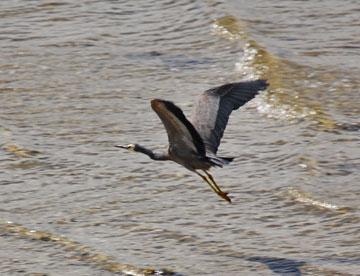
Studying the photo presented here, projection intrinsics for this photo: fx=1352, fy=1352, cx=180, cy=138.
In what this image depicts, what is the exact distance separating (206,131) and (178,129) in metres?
0.38

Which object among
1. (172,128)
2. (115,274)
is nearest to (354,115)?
(172,128)

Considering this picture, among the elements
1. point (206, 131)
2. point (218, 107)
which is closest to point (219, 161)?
point (206, 131)

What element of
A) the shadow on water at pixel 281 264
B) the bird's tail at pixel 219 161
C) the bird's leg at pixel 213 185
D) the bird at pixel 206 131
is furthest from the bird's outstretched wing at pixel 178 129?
the shadow on water at pixel 281 264

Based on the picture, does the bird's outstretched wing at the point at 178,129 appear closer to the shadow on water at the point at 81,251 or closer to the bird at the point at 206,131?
the bird at the point at 206,131

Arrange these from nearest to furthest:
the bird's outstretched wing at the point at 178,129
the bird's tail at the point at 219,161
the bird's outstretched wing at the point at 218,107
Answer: the bird's outstretched wing at the point at 178,129 → the bird's tail at the point at 219,161 → the bird's outstretched wing at the point at 218,107

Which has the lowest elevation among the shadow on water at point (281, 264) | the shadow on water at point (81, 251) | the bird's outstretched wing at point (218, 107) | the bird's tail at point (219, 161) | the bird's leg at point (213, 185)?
the shadow on water at point (81, 251)

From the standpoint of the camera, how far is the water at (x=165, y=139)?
7.76 m

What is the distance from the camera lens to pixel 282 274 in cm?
729

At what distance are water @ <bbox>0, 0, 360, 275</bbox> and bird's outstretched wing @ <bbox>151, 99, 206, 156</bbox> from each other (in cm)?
50

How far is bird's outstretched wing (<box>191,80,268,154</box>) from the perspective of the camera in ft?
26.7

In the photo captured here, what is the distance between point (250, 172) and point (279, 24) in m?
3.81

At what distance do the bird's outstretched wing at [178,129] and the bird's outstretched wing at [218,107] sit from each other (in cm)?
14

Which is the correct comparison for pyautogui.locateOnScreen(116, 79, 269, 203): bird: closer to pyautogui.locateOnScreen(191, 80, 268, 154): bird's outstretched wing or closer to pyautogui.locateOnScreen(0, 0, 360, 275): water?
pyautogui.locateOnScreen(191, 80, 268, 154): bird's outstretched wing

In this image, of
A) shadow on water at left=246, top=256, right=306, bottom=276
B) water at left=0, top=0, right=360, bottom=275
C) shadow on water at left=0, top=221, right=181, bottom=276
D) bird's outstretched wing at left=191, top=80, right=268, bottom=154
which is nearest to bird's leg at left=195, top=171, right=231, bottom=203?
water at left=0, top=0, right=360, bottom=275
